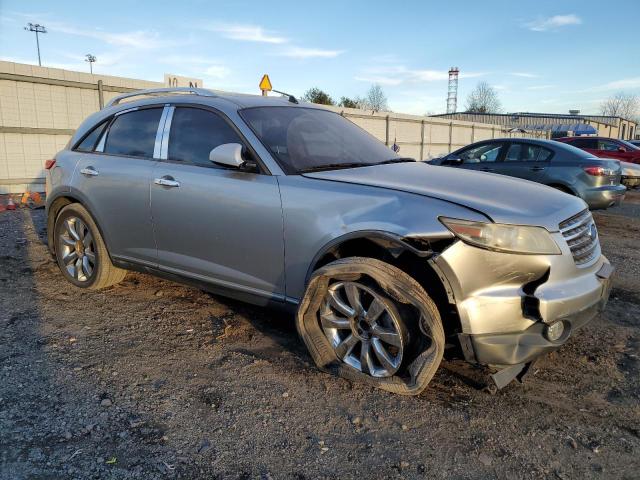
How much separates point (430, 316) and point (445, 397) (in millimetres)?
598

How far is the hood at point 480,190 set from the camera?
2.68 metres

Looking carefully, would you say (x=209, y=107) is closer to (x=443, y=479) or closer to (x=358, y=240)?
(x=358, y=240)

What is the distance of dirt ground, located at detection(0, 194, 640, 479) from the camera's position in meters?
2.28

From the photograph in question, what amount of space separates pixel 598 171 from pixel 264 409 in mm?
7673

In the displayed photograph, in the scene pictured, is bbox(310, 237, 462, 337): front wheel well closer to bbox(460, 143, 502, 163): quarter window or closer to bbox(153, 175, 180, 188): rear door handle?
bbox(153, 175, 180, 188): rear door handle

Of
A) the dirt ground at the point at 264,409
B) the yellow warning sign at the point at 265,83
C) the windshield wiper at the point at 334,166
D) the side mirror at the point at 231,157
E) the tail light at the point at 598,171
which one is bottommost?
the dirt ground at the point at 264,409

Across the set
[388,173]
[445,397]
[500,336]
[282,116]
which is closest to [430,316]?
[500,336]

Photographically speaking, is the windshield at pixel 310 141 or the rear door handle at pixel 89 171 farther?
the rear door handle at pixel 89 171

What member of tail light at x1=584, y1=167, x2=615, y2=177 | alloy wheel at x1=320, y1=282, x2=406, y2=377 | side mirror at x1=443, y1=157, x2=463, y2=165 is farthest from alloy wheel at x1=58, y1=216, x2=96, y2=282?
tail light at x1=584, y1=167, x2=615, y2=177

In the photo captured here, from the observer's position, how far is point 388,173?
3.37m

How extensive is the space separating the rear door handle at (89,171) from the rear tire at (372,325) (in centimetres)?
249

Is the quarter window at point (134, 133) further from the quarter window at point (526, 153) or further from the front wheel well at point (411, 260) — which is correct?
the quarter window at point (526, 153)

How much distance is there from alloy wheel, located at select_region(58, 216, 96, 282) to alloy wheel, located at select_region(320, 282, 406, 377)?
265cm

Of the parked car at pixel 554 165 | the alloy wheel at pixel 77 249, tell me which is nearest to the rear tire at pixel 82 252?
the alloy wheel at pixel 77 249
